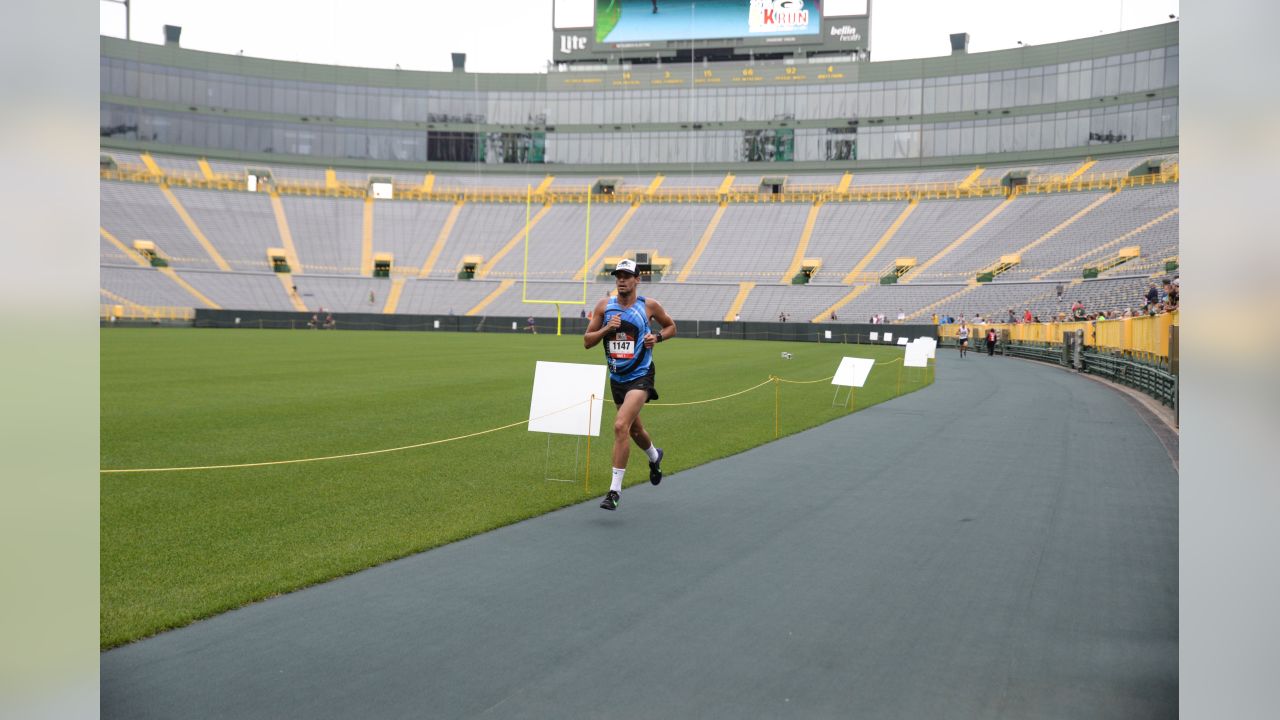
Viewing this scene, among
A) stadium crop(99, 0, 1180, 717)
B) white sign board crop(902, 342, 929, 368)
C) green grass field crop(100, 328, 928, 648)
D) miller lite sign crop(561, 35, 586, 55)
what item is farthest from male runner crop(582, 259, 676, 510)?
miller lite sign crop(561, 35, 586, 55)

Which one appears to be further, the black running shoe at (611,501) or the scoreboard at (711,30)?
the scoreboard at (711,30)

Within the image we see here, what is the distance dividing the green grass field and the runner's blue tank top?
1.42 m

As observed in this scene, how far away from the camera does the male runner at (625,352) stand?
333 inches

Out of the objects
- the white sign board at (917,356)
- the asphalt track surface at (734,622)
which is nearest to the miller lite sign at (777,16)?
the white sign board at (917,356)

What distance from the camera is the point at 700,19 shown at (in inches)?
3238

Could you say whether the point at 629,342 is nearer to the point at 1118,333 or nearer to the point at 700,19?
the point at 1118,333

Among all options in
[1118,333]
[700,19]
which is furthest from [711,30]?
[1118,333]

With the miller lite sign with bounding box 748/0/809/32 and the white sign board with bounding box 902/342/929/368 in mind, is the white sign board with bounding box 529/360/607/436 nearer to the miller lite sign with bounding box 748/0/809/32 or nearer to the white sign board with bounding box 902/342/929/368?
the white sign board with bounding box 902/342/929/368

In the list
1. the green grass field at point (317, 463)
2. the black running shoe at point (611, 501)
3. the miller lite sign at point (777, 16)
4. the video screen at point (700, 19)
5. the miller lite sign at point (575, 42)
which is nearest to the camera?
the green grass field at point (317, 463)

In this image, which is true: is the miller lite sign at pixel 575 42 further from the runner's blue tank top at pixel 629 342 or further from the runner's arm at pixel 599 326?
the runner's blue tank top at pixel 629 342

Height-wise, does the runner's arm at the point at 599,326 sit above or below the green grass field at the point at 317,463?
above

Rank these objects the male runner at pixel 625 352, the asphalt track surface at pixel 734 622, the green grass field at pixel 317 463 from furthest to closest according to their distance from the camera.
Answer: the male runner at pixel 625 352 < the green grass field at pixel 317 463 < the asphalt track surface at pixel 734 622

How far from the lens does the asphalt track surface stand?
4.15 meters

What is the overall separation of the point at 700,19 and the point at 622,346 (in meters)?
80.2
